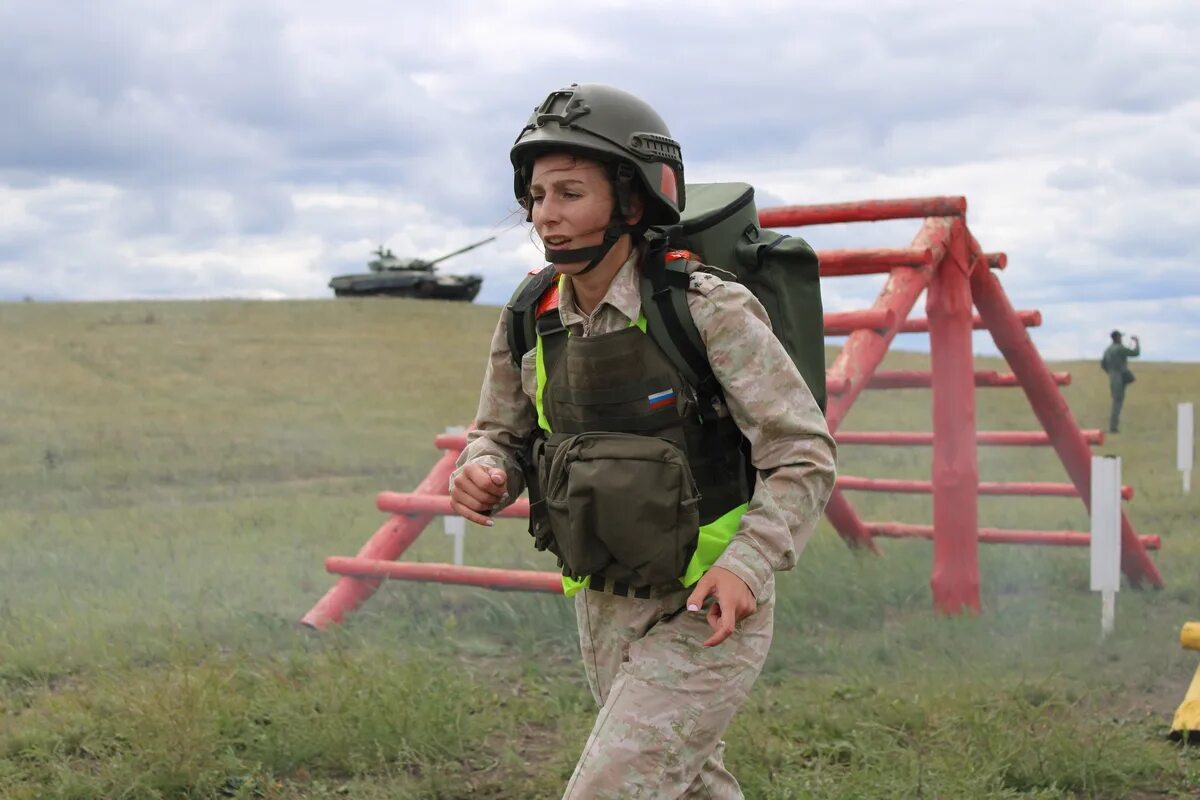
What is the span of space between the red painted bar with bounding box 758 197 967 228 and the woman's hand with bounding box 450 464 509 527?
14.5ft

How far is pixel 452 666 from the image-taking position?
606cm

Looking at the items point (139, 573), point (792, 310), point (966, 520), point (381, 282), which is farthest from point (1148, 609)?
point (381, 282)

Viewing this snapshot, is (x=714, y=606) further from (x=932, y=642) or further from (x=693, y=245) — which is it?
(x=932, y=642)

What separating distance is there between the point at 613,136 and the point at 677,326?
42 cm

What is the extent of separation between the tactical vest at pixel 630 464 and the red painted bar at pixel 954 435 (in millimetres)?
4321

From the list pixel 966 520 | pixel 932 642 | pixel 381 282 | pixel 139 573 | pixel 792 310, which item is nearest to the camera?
pixel 792 310

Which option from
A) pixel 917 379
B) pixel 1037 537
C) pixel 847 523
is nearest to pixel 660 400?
pixel 917 379

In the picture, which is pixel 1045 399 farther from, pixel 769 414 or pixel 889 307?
pixel 769 414

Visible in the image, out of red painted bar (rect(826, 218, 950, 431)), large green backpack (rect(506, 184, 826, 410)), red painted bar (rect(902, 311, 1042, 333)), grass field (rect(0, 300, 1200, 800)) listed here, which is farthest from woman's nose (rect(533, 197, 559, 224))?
red painted bar (rect(902, 311, 1042, 333))

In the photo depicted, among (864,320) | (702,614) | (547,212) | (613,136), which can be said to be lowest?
(702,614)

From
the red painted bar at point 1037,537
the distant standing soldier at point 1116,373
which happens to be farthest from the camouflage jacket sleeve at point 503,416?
the distant standing soldier at point 1116,373

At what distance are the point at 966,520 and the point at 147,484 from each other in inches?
358

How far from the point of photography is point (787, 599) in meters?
7.32

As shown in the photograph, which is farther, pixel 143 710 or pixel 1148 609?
pixel 1148 609
